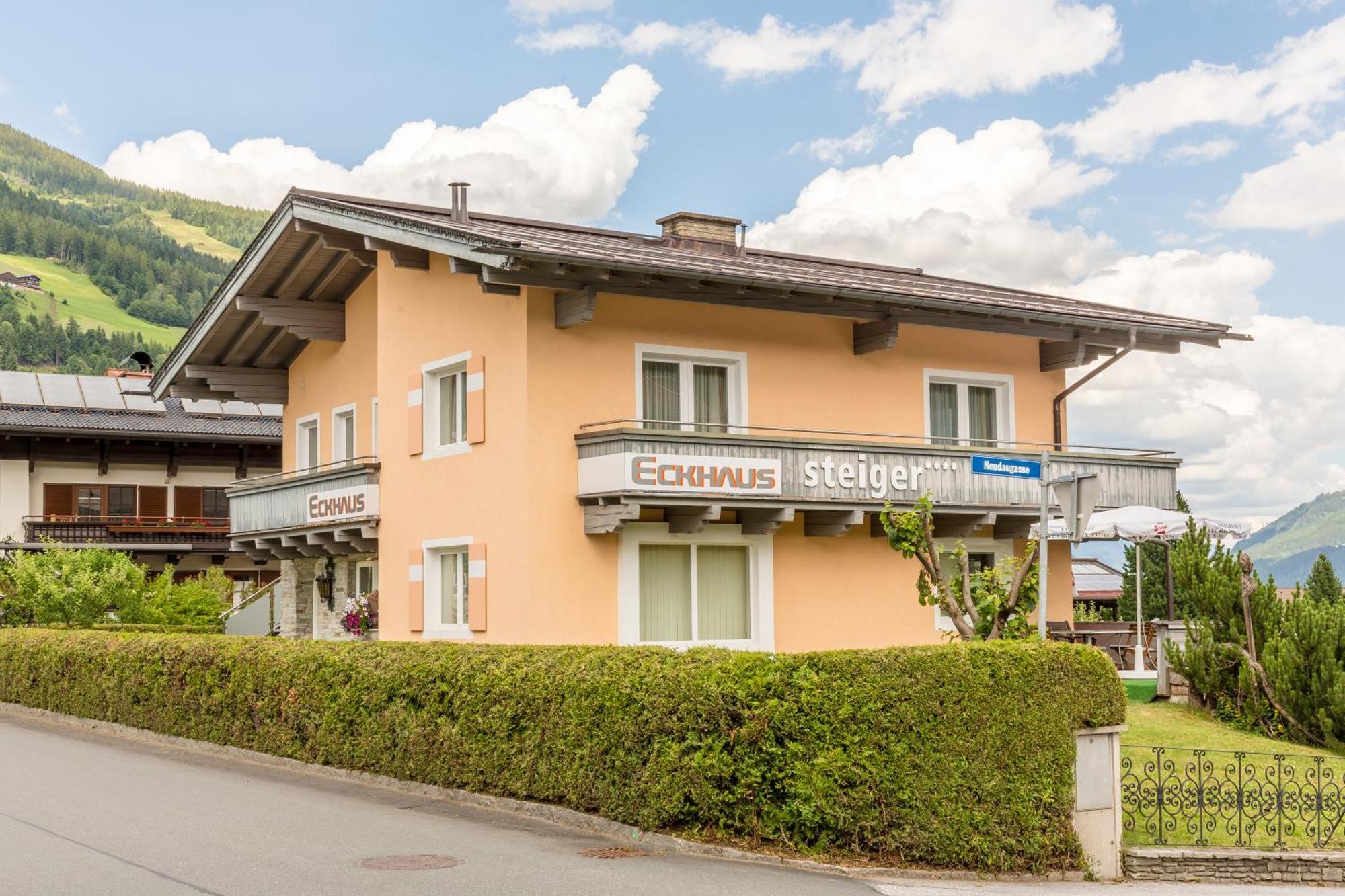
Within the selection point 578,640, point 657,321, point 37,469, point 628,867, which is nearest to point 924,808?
point 628,867

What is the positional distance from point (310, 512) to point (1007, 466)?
14.2 meters

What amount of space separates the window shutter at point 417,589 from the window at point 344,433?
464 centimetres

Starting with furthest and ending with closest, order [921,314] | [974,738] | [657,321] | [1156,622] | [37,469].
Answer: [37,469], [1156,622], [921,314], [657,321], [974,738]

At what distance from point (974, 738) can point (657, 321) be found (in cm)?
991

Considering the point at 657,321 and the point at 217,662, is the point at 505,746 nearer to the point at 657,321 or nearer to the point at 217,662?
the point at 217,662

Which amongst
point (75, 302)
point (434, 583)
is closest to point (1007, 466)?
point (434, 583)

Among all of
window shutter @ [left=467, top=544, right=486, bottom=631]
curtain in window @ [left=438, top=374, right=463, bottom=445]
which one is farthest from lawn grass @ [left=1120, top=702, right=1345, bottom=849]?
curtain in window @ [left=438, top=374, right=463, bottom=445]

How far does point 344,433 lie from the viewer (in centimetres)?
2655

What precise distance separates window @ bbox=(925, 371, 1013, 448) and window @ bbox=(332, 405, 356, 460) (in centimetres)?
985

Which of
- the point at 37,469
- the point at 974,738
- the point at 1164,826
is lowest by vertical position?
the point at 1164,826

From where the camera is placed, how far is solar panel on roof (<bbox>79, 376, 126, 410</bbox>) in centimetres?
4531

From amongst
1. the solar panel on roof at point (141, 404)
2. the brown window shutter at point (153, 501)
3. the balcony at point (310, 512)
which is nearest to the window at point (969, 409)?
the balcony at point (310, 512)

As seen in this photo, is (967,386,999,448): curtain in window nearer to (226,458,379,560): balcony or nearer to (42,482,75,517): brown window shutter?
(226,458,379,560): balcony

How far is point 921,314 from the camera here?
72.8 feet
